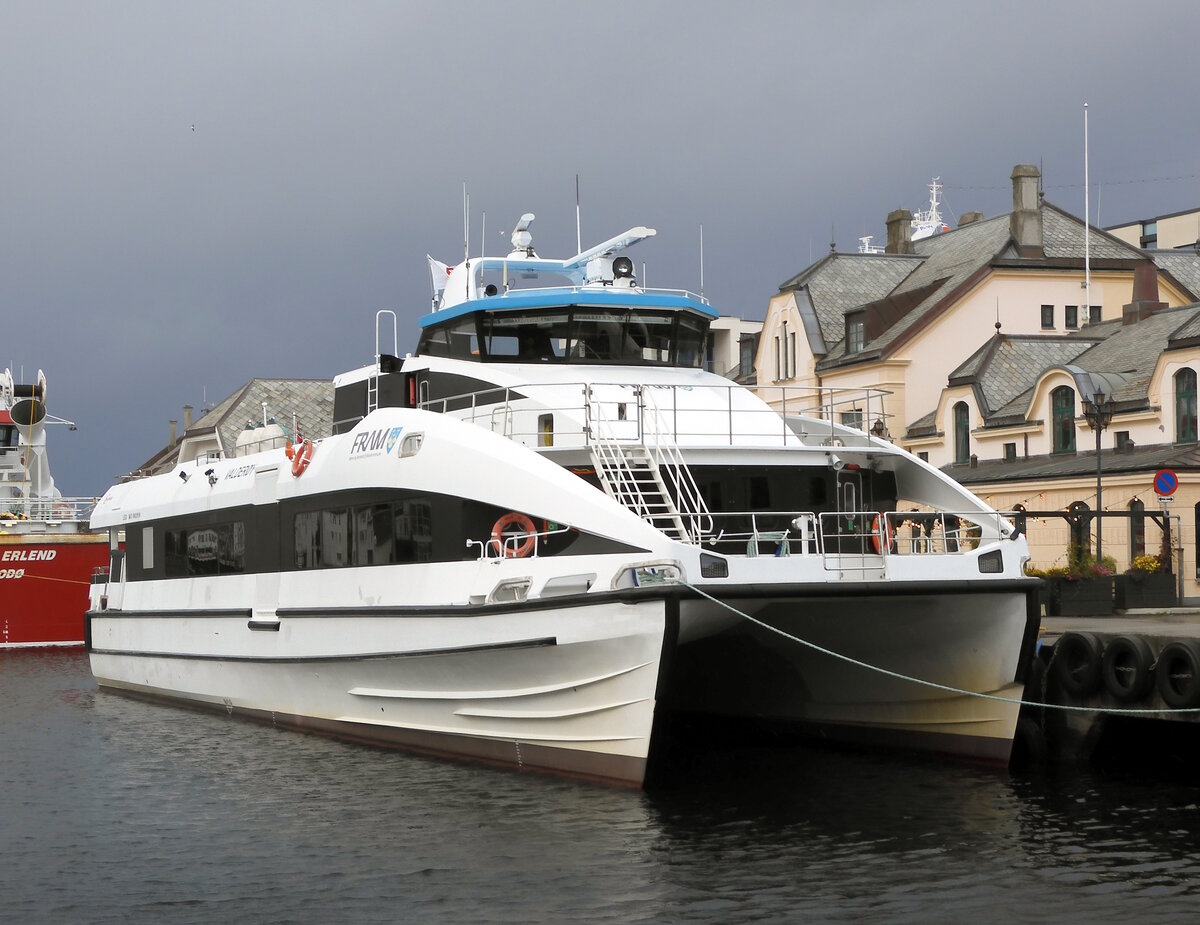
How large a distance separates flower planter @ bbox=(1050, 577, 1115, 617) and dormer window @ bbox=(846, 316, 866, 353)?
21.3 m

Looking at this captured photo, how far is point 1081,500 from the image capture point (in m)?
35.3

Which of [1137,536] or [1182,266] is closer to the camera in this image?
[1137,536]

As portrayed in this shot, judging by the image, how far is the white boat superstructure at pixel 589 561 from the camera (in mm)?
14969

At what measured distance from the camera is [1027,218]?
1876 inches

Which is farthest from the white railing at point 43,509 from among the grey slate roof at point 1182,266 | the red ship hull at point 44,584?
the grey slate roof at point 1182,266

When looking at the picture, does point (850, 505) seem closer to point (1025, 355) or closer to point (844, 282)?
point (1025, 355)

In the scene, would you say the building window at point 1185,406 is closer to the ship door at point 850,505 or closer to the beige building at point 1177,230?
the ship door at point 850,505

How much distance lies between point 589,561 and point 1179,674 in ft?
20.5

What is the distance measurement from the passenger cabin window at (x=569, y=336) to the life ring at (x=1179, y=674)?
6743 mm

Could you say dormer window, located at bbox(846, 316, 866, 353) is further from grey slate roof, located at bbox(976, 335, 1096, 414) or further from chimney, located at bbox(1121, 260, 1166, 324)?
chimney, located at bbox(1121, 260, 1166, 324)

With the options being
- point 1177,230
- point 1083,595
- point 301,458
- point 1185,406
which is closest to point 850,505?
point 301,458

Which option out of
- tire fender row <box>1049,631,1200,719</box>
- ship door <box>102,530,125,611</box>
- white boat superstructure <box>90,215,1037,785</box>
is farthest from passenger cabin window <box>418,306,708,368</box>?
ship door <box>102,530,125,611</box>

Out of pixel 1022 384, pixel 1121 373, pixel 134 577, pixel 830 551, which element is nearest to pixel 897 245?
pixel 1022 384

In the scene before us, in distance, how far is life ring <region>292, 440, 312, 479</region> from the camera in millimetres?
19625
